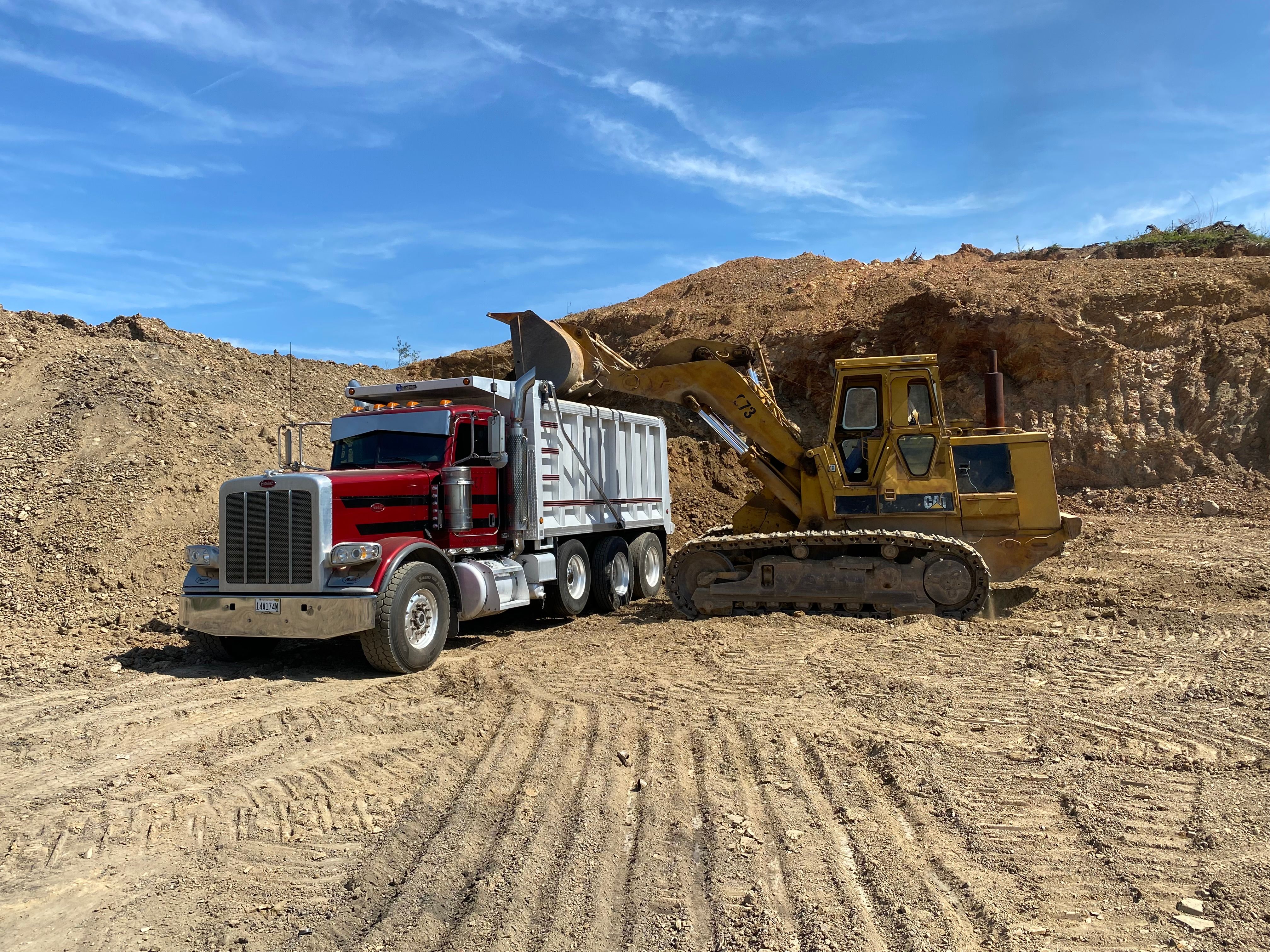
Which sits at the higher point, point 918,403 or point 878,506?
point 918,403

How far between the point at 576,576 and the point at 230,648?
4.43 metres

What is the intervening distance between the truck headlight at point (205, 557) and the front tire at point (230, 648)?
809 mm

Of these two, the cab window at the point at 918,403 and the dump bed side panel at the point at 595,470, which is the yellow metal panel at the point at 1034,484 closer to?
the cab window at the point at 918,403

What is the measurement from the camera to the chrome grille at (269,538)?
8.49 metres

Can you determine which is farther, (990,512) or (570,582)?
(570,582)

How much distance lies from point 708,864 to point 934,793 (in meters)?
1.50

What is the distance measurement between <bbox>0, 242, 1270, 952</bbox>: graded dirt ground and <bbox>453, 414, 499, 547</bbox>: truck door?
126 cm

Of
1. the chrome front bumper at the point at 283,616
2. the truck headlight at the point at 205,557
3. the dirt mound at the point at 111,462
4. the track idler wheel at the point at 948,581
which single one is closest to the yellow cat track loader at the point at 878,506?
the track idler wheel at the point at 948,581

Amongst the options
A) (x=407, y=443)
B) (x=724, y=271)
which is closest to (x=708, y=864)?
(x=407, y=443)

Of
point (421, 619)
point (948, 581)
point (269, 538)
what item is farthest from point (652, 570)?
point (269, 538)

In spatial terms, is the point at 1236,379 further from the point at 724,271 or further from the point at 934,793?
the point at 934,793

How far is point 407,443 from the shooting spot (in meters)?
10.2

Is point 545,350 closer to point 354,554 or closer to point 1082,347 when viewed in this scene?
point 354,554

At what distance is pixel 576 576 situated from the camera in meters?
12.3
